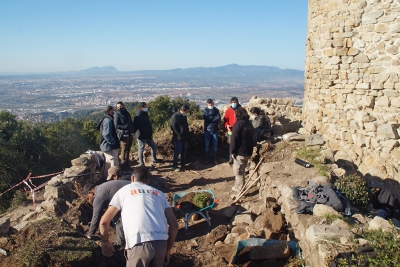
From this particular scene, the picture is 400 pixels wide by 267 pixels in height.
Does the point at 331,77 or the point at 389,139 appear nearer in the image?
the point at 389,139

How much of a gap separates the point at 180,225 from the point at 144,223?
10.5ft

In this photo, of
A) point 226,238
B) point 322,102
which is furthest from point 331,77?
point 226,238

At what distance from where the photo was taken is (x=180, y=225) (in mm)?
6445

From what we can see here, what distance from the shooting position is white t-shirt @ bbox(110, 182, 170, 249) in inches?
132

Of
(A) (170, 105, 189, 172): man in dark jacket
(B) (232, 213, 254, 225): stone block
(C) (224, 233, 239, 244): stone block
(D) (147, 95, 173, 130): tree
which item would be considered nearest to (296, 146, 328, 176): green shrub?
(B) (232, 213, 254, 225): stone block

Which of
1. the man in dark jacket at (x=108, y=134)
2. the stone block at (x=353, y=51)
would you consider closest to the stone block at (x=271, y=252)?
the man in dark jacket at (x=108, y=134)

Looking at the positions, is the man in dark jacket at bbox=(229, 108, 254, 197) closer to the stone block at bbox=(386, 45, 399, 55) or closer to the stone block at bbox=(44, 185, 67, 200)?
the stone block at bbox=(386, 45, 399, 55)

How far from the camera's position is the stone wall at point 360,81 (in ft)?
22.3

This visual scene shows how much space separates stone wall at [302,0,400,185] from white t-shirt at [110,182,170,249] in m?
5.30

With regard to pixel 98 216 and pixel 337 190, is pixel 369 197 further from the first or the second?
pixel 98 216

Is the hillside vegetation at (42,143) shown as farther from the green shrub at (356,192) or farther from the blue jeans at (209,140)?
the green shrub at (356,192)

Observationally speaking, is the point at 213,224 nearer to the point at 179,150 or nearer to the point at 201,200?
the point at 201,200

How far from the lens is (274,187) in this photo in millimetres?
6254

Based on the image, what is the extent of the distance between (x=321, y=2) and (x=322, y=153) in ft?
12.7
